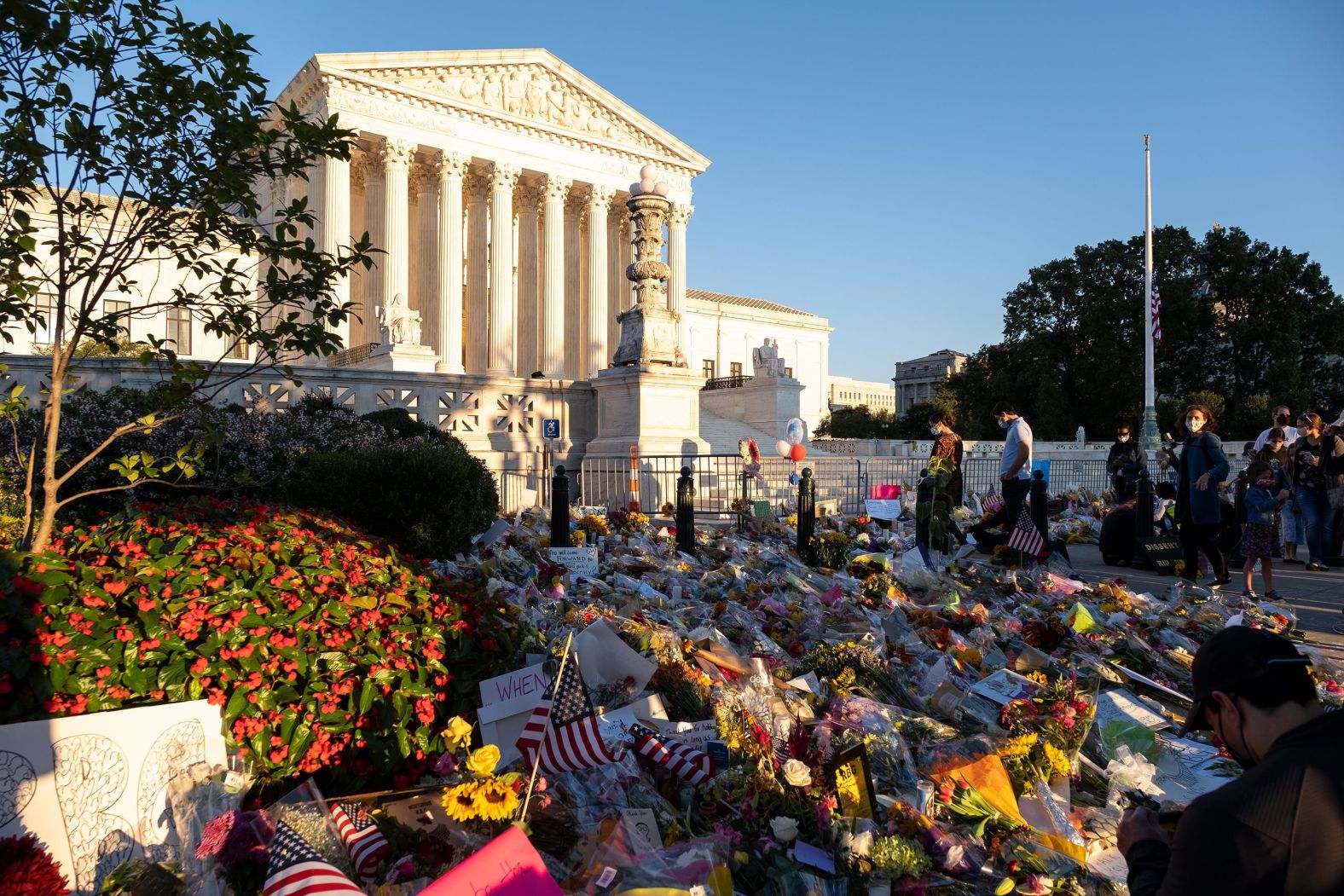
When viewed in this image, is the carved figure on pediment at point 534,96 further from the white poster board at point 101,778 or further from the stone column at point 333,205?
the white poster board at point 101,778

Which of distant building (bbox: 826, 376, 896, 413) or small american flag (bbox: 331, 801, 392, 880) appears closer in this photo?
small american flag (bbox: 331, 801, 392, 880)

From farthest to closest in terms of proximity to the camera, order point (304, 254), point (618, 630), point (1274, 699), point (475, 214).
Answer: point (475, 214) < point (618, 630) < point (304, 254) < point (1274, 699)

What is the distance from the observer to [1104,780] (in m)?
3.82

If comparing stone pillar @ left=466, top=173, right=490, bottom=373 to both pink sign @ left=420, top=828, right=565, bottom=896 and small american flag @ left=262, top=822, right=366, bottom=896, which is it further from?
pink sign @ left=420, top=828, right=565, bottom=896

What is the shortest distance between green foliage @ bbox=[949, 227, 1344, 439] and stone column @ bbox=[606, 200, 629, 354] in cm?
2167

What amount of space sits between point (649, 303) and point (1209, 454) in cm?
822

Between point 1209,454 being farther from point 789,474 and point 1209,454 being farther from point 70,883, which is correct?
point 70,883

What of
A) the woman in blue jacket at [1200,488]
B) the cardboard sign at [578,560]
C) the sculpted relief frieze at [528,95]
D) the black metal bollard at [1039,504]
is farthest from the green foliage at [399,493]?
the sculpted relief frieze at [528,95]

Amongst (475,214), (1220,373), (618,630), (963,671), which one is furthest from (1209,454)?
(1220,373)

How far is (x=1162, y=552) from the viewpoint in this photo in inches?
379

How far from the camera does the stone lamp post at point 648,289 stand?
13.5m

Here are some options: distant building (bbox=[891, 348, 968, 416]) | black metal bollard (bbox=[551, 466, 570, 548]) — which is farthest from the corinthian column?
distant building (bbox=[891, 348, 968, 416])

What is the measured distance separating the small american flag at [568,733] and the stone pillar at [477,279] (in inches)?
1421

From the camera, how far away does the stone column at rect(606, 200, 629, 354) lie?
1656 inches
